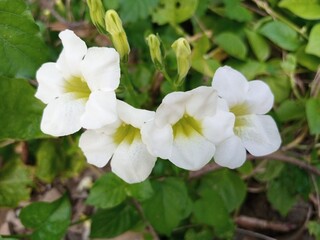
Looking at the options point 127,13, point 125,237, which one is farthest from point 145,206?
point 127,13

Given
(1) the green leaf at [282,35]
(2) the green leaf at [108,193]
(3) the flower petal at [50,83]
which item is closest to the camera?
(3) the flower petal at [50,83]

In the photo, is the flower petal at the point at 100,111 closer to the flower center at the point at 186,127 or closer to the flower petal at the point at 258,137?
the flower center at the point at 186,127

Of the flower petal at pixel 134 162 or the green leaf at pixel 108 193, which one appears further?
the green leaf at pixel 108 193

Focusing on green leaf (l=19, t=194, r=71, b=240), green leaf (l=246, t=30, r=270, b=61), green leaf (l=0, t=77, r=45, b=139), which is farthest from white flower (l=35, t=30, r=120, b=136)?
green leaf (l=246, t=30, r=270, b=61)

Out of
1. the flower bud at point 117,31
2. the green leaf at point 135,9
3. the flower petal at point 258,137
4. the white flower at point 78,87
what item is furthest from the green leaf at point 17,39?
the flower petal at point 258,137

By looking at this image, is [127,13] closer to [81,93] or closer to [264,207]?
[81,93]

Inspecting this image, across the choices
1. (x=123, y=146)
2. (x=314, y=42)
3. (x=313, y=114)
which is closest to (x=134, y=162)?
(x=123, y=146)

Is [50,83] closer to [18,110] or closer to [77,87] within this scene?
[77,87]
